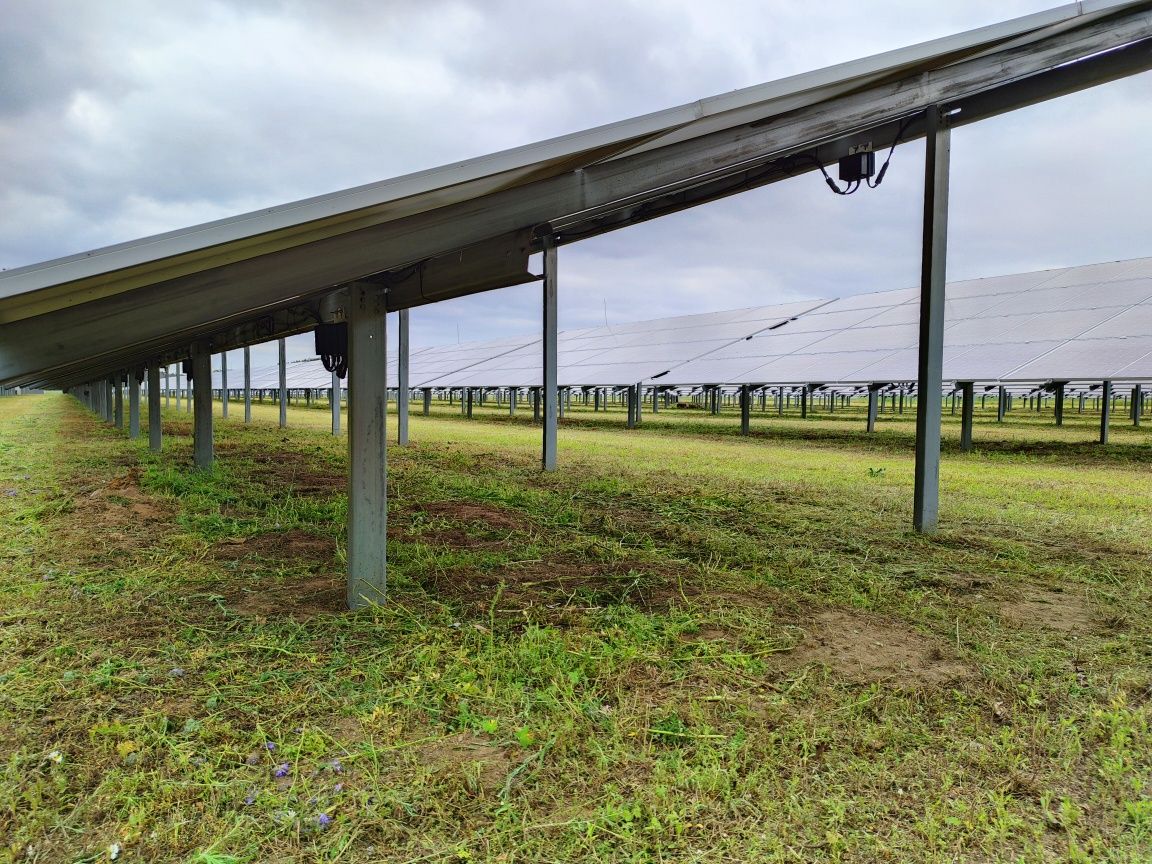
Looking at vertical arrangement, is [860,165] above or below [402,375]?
above

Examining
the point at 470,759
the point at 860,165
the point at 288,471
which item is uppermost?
the point at 860,165

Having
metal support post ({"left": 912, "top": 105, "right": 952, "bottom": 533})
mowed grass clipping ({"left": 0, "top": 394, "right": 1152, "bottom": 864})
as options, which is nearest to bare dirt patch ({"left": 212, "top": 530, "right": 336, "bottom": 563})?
mowed grass clipping ({"left": 0, "top": 394, "right": 1152, "bottom": 864})

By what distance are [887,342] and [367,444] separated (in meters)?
16.4

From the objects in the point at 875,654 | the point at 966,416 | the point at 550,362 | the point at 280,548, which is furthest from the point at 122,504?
the point at 966,416

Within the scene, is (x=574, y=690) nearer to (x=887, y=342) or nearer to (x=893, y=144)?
(x=893, y=144)

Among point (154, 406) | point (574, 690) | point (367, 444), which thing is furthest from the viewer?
point (154, 406)

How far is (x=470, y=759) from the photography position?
266 centimetres

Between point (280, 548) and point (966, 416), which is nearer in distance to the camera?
point (280, 548)

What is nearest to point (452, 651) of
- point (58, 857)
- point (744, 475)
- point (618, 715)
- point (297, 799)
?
point (618, 715)

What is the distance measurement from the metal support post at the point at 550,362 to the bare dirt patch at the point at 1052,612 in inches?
274

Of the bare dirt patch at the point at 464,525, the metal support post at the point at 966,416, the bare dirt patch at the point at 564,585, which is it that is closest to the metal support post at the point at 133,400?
the bare dirt patch at the point at 464,525

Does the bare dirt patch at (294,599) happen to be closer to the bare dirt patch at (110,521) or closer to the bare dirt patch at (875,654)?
the bare dirt patch at (110,521)

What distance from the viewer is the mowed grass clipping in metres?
2.27

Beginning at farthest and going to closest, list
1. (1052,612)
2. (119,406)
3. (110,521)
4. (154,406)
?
(119,406)
(154,406)
(110,521)
(1052,612)
